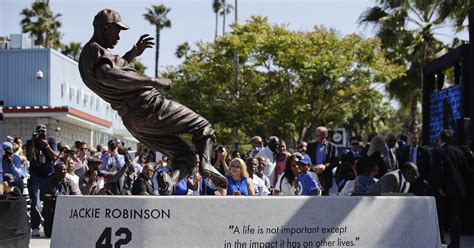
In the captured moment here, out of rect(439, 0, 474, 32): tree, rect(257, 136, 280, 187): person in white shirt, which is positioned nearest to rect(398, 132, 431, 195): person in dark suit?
rect(257, 136, 280, 187): person in white shirt

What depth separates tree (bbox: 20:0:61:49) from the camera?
2468 inches

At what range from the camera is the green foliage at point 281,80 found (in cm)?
3553

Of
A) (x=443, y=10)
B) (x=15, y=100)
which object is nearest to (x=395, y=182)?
(x=443, y=10)

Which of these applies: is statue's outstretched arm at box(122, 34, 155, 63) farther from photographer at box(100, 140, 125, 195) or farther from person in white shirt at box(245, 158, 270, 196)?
photographer at box(100, 140, 125, 195)

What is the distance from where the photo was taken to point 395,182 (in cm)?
1210

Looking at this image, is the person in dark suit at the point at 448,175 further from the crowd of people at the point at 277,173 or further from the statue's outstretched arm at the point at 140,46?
the statue's outstretched arm at the point at 140,46

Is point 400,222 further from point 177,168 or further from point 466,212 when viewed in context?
point 466,212

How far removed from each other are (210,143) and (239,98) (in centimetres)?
2746

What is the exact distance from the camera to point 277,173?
16.8m

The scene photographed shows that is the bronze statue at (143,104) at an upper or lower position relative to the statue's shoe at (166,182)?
upper

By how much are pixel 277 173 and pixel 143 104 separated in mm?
7759

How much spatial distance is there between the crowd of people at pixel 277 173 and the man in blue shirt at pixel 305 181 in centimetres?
1

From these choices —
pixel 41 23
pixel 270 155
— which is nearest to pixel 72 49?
pixel 41 23

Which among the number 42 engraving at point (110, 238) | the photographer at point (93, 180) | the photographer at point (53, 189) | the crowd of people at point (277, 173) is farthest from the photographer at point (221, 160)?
the number 42 engraving at point (110, 238)
